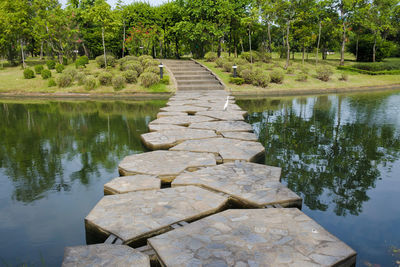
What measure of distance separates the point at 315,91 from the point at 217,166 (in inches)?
489

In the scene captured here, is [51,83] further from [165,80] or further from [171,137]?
[171,137]

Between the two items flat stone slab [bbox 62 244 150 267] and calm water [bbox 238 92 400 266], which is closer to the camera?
flat stone slab [bbox 62 244 150 267]

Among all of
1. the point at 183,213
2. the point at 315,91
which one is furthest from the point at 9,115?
the point at 315,91

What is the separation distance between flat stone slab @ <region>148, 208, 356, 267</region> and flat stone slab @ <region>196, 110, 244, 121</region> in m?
4.54

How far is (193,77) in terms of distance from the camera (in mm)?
16656

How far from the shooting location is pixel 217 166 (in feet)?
12.7

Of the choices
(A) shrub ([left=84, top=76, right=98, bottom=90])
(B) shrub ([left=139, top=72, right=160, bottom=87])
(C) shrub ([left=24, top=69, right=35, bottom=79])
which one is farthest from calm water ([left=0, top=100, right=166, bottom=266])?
(C) shrub ([left=24, top=69, right=35, bottom=79])

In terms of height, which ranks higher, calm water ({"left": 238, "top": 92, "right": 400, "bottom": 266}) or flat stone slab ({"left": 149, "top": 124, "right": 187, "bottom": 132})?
flat stone slab ({"left": 149, "top": 124, "right": 187, "bottom": 132})

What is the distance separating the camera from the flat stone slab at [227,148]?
4242 millimetres

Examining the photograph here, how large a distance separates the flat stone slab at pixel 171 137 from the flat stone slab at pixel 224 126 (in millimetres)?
271

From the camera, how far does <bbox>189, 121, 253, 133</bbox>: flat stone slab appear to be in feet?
19.3

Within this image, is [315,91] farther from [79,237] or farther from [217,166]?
[79,237]

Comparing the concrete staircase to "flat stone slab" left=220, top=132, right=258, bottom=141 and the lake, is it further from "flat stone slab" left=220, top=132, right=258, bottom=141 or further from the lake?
"flat stone slab" left=220, top=132, right=258, bottom=141

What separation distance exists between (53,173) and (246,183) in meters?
2.74
